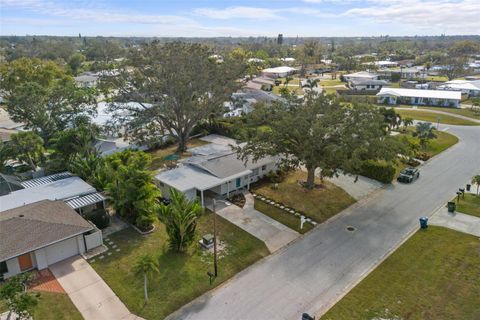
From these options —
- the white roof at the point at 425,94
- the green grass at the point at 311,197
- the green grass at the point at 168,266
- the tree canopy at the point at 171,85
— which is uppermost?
the tree canopy at the point at 171,85

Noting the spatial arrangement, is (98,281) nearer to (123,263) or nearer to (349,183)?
(123,263)

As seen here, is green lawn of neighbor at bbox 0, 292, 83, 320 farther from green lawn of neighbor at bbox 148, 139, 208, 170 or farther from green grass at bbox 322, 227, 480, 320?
green lawn of neighbor at bbox 148, 139, 208, 170

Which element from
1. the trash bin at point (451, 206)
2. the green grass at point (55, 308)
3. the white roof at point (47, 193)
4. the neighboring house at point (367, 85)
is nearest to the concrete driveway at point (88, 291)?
the green grass at point (55, 308)

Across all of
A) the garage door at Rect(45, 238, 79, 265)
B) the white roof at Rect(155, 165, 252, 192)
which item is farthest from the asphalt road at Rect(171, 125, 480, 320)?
the garage door at Rect(45, 238, 79, 265)

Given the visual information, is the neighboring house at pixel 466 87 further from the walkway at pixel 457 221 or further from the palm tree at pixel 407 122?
the walkway at pixel 457 221

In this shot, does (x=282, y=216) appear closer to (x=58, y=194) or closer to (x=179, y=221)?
(x=179, y=221)

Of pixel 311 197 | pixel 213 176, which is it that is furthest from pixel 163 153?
pixel 311 197
